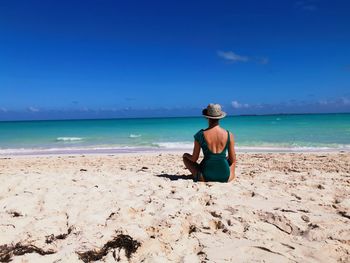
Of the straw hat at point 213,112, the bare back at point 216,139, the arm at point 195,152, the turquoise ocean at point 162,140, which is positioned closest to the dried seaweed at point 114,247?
the arm at point 195,152

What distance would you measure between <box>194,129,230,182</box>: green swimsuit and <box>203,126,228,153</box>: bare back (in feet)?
0.16

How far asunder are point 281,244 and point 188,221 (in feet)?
3.32

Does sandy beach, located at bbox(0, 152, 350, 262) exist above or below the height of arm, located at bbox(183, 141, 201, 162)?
below

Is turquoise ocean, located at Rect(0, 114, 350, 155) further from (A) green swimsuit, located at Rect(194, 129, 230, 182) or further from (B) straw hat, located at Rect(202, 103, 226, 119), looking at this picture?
(B) straw hat, located at Rect(202, 103, 226, 119)

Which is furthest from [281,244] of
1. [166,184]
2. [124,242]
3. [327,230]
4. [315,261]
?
[166,184]

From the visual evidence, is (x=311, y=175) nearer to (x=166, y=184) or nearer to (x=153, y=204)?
(x=166, y=184)

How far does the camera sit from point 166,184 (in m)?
5.43

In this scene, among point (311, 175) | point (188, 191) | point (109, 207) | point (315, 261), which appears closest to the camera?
point (315, 261)

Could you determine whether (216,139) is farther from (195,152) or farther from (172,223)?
(172,223)

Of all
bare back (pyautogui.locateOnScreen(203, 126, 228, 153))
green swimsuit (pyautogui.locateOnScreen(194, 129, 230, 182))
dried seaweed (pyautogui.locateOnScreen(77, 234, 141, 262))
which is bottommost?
dried seaweed (pyautogui.locateOnScreen(77, 234, 141, 262))

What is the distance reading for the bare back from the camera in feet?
17.7

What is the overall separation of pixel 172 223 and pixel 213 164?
210 cm

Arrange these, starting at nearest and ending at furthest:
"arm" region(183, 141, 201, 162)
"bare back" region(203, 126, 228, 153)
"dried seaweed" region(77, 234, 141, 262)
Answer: "dried seaweed" region(77, 234, 141, 262) → "bare back" region(203, 126, 228, 153) → "arm" region(183, 141, 201, 162)

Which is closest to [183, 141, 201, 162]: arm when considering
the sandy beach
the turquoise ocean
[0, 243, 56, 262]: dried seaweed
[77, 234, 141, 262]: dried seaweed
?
the sandy beach
